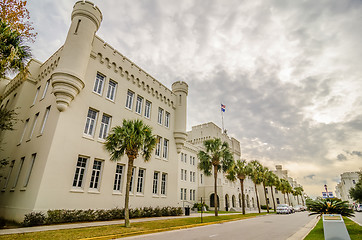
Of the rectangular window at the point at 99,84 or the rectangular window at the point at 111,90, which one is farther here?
the rectangular window at the point at 111,90

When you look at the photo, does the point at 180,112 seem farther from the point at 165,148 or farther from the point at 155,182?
the point at 155,182

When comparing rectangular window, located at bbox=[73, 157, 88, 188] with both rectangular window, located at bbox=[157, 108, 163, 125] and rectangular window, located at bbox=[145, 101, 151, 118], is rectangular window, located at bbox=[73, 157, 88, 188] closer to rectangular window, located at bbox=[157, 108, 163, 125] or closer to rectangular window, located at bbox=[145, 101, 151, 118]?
rectangular window, located at bbox=[145, 101, 151, 118]

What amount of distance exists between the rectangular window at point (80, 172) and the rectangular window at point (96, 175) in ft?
2.99

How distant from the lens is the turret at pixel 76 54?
1582 centimetres

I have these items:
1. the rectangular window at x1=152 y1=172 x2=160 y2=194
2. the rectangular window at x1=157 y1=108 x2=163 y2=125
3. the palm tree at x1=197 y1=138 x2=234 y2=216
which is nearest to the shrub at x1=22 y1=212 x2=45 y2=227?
the rectangular window at x1=152 y1=172 x2=160 y2=194

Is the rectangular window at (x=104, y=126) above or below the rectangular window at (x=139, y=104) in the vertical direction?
below

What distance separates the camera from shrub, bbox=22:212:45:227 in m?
12.4

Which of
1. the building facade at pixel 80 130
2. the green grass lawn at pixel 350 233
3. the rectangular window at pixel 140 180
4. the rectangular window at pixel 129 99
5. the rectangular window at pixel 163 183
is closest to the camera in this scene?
the green grass lawn at pixel 350 233

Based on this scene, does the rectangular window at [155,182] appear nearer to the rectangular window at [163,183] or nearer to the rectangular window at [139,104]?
the rectangular window at [163,183]

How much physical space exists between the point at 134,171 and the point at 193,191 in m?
24.7

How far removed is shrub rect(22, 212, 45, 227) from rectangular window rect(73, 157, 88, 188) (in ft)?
10.4

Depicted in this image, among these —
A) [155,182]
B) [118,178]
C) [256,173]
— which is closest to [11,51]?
[118,178]

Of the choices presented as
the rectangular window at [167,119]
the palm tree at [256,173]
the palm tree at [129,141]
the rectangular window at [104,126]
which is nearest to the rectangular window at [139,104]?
the rectangular window at [104,126]

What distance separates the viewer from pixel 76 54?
Answer: 1684 centimetres
